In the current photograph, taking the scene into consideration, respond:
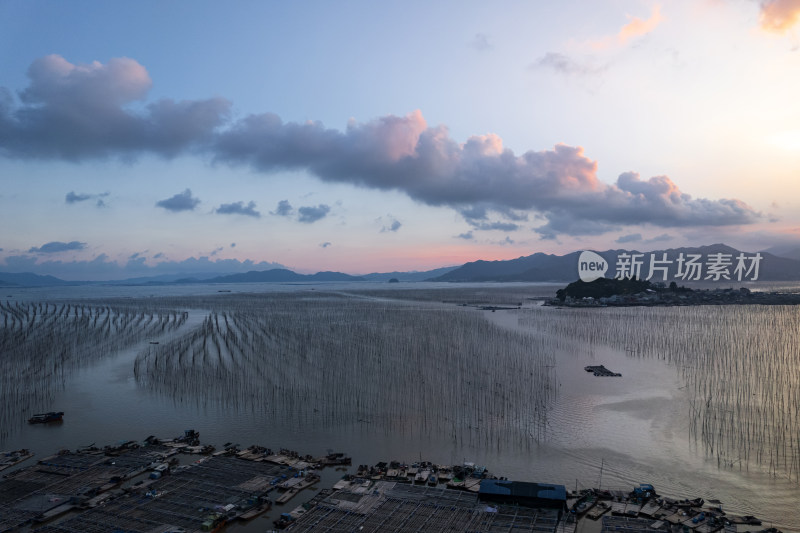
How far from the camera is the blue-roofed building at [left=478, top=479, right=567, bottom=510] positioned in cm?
1421

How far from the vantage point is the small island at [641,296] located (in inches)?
3076

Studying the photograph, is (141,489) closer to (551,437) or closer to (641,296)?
(551,437)

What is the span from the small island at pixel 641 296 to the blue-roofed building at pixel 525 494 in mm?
67099

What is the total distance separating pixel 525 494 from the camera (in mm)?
14398

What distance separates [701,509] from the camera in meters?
14.2

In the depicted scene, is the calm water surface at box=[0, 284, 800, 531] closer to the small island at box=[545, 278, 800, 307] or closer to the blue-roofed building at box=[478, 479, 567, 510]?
the blue-roofed building at box=[478, 479, 567, 510]

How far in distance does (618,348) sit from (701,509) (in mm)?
25933

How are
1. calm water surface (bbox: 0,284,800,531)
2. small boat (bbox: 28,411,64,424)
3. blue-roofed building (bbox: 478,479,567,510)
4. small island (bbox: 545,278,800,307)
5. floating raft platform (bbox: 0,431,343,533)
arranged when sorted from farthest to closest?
small island (bbox: 545,278,800,307), small boat (bbox: 28,411,64,424), calm water surface (bbox: 0,284,800,531), blue-roofed building (bbox: 478,479,567,510), floating raft platform (bbox: 0,431,343,533)

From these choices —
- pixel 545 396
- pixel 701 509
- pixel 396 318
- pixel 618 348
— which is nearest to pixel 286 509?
pixel 701 509

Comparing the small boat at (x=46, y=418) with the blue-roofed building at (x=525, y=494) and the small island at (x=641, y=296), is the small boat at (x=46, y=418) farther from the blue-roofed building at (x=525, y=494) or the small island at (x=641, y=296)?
the small island at (x=641, y=296)

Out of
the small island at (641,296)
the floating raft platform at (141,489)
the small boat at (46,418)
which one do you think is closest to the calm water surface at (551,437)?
the small boat at (46,418)

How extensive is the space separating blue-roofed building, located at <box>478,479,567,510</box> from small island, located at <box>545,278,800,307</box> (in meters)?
67.1

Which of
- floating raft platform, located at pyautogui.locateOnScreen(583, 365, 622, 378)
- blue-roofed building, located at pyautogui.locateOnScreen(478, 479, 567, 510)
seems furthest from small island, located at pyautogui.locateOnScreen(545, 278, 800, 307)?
blue-roofed building, located at pyautogui.locateOnScreen(478, 479, 567, 510)

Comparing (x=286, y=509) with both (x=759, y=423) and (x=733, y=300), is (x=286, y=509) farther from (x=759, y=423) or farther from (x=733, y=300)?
(x=733, y=300)
